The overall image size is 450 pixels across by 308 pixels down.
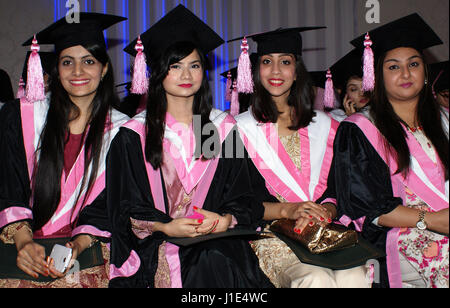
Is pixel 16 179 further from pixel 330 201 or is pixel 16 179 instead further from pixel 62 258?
pixel 330 201

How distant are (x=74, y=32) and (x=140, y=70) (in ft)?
1.55

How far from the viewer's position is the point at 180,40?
2705 mm

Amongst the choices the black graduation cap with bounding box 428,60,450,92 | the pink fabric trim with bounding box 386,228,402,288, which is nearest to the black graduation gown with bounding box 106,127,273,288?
the pink fabric trim with bounding box 386,228,402,288

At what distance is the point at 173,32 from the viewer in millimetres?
2705

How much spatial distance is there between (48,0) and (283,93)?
3.97m

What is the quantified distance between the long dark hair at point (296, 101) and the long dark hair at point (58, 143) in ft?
3.26

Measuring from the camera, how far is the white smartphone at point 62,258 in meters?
2.21

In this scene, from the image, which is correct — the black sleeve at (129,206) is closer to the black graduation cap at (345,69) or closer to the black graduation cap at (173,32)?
the black graduation cap at (173,32)

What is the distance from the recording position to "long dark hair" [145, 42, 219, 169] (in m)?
2.59

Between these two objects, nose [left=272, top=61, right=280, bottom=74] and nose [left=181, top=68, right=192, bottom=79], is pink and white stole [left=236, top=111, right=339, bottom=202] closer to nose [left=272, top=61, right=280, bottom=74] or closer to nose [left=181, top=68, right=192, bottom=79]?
nose [left=272, top=61, right=280, bottom=74]

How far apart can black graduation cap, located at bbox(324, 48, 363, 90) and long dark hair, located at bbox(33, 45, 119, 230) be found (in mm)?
1825

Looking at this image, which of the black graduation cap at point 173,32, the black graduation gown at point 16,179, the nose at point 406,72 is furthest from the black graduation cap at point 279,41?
the black graduation gown at point 16,179

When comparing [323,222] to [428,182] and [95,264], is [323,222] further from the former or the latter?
[95,264]
